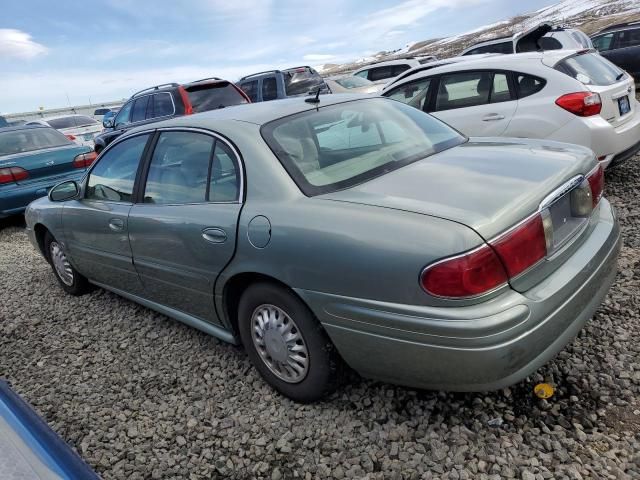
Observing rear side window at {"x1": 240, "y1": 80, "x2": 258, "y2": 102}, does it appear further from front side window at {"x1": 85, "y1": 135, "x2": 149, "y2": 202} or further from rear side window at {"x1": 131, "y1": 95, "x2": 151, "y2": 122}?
front side window at {"x1": 85, "y1": 135, "x2": 149, "y2": 202}

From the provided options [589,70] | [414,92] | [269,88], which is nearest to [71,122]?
[269,88]

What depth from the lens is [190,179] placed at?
2.86m

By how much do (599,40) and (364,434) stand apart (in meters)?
13.6

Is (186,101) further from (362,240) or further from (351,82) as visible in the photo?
(362,240)

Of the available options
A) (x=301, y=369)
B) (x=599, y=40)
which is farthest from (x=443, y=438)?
(x=599, y=40)

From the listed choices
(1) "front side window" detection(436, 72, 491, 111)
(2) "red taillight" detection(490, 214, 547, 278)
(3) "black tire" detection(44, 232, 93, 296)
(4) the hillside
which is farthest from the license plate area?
(4) the hillside

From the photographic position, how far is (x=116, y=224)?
10.9 ft

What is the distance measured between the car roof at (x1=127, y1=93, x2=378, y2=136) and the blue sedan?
467 cm

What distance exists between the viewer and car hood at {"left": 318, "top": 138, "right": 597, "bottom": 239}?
6.39 feet

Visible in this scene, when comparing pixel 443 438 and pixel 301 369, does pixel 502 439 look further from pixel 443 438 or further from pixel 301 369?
pixel 301 369

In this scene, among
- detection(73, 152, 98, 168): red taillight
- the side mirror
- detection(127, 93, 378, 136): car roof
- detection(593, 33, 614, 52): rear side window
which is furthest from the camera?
detection(593, 33, 614, 52): rear side window

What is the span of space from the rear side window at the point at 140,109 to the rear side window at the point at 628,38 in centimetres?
1099

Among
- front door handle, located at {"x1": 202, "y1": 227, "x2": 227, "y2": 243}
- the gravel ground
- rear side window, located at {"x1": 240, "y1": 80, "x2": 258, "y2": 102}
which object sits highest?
rear side window, located at {"x1": 240, "y1": 80, "x2": 258, "y2": 102}

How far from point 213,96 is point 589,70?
20.7ft
